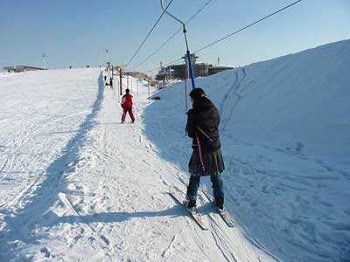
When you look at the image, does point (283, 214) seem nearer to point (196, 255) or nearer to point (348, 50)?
point (196, 255)

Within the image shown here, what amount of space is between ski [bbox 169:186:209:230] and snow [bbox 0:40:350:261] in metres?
0.11

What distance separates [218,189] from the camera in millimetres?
7148

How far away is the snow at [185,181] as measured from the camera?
5977 mm

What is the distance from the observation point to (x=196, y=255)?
18.6ft

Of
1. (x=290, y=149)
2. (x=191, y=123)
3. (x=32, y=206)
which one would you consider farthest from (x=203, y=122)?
(x=290, y=149)

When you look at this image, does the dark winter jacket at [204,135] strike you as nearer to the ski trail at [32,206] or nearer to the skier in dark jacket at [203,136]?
the skier in dark jacket at [203,136]

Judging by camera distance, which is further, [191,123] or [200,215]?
[200,215]

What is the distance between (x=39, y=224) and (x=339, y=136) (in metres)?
8.68

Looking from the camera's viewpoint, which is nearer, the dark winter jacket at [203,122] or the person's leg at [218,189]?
the dark winter jacket at [203,122]

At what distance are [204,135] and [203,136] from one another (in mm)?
23

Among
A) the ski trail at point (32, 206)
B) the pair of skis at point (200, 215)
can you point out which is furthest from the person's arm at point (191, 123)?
the ski trail at point (32, 206)

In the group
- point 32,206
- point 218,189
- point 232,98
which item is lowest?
point 32,206

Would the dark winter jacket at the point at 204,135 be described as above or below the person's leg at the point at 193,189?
above

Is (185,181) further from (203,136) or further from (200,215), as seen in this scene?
(203,136)
